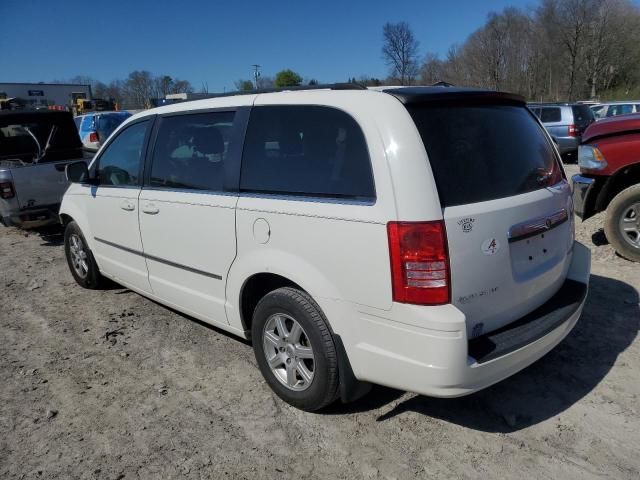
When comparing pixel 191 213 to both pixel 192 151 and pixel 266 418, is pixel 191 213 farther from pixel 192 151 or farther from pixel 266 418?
pixel 266 418

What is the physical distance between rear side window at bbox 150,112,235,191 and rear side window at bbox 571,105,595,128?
14.2 m

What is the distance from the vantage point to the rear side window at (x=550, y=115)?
15119 mm

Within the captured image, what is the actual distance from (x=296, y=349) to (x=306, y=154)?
1128 mm

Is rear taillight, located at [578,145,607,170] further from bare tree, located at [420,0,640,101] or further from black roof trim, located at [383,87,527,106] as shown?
bare tree, located at [420,0,640,101]

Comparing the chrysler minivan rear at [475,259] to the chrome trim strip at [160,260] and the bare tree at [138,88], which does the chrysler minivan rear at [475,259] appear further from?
the bare tree at [138,88]

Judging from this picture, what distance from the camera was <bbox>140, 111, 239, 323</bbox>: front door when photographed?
3254mm

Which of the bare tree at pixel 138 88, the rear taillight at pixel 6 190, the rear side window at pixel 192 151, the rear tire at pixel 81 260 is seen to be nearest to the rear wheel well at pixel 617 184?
the rear side window at pixel 192 151

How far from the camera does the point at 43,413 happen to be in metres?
3.15

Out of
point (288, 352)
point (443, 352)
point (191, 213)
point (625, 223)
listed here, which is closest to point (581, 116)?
point (625, 223)

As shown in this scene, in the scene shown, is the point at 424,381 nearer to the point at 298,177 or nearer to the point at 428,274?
the point at 428,274

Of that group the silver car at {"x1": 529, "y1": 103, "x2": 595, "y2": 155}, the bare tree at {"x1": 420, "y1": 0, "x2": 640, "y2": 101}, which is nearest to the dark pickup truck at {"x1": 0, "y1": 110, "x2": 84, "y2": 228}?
the silver car at {"x1": 529, "y1": 103, "x2": 595, "y2": 155}

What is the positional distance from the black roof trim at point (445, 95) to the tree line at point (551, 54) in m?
47.7

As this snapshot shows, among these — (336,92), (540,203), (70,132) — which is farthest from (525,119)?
(70,132)

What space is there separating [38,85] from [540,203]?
173 ft
